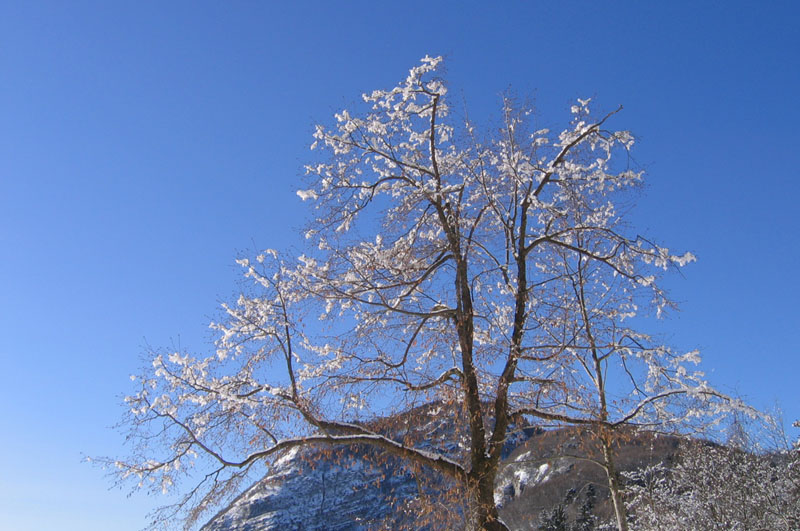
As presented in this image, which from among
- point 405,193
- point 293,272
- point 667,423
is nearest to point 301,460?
point 293,272

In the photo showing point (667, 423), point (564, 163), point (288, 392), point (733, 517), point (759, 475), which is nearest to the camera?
point (288, 392)

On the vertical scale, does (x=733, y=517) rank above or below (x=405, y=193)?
below

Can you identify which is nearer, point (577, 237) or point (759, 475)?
point (577, 237)

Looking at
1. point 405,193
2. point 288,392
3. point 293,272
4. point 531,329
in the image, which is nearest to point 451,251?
point 405,193

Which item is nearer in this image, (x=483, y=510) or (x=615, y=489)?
(x=483, y=510)

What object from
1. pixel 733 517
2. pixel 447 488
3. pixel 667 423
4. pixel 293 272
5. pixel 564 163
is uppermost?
pixel 564 163

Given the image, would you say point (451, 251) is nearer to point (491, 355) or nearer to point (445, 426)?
point (491, 355)

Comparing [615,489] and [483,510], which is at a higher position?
[615,489]

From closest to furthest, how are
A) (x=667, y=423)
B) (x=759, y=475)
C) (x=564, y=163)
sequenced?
1. (x=667, y=423)
2. (x=564, y=163)
3. (x=759, y=475)

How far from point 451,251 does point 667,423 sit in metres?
4.10

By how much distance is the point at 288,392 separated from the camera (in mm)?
8125

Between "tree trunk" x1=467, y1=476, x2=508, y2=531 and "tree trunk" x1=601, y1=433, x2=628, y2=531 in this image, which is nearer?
"tree trunk" x1=467, y1=476, x2=508, y2=531

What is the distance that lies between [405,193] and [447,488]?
4.54 m

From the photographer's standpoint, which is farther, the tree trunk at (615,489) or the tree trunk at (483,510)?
the tree trunk at (615,489)
